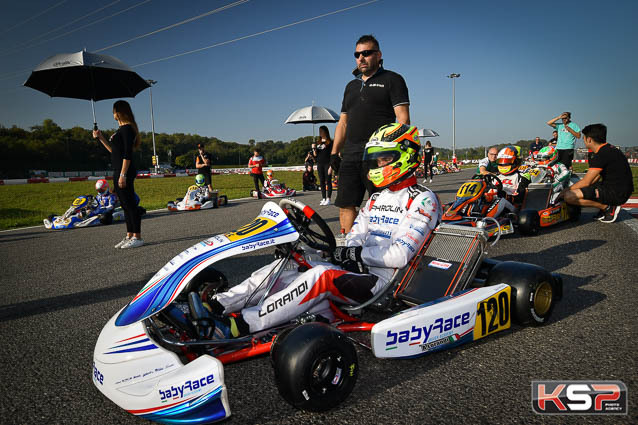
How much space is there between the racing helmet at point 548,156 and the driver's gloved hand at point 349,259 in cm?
888

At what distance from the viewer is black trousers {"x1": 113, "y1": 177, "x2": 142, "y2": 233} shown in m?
5.34

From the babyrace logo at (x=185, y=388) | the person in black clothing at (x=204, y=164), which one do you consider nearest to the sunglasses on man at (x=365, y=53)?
the babyrace logo at (x=185, y=388)

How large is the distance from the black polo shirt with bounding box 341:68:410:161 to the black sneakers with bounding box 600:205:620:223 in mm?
5085

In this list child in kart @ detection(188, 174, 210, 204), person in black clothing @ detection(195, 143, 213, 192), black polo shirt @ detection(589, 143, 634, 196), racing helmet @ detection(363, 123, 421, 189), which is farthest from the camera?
person in black clothing @ detection(195, 143, 213, 192)

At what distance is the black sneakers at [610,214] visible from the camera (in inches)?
262

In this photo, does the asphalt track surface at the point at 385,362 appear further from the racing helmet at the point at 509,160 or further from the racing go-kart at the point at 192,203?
the racing go-kart at the point at 192,203

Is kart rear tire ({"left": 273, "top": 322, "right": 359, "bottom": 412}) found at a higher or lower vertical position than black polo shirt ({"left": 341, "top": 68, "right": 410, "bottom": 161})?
lower

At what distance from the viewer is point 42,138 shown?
4434cm

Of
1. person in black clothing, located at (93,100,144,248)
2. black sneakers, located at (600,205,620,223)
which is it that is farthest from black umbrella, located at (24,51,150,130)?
black sneakers, located at (600,205,620,223)

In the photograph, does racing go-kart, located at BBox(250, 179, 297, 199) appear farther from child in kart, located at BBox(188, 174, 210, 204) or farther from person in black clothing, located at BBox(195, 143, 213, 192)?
child in kart, located at BBox(188, 174, 210, 204)

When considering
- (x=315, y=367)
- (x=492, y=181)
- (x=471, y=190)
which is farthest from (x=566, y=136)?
(x=315, y=367)

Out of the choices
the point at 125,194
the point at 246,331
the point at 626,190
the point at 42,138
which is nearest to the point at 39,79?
the point at 125,194

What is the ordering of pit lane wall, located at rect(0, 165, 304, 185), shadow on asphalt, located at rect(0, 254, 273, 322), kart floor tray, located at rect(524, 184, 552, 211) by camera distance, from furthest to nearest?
pit lane wall, located at rect(0, 165, 304, 185) < kart floor tray, located at rect(524, 184, 552, 211) < shadow on asphalt, located at rect(0, 254, 273, 322)

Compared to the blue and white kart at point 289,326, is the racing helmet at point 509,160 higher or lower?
higher
